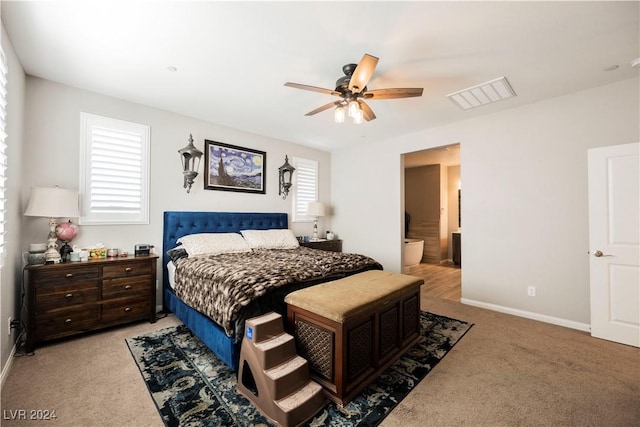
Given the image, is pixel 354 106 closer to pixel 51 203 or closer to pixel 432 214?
pixel 51 203

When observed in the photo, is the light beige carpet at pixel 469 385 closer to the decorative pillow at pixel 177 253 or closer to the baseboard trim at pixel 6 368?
the baseboard trim at pixel 6 368

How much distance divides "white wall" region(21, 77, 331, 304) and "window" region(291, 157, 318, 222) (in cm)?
41

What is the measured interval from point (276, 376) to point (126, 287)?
2.30m

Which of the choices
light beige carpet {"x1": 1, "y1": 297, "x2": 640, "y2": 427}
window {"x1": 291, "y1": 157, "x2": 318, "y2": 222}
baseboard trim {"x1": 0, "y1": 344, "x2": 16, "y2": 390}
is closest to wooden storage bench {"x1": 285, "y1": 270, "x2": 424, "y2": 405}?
light beige carpet {"x1": 1, "y1": 297, "x2": 640, "y2": 427}

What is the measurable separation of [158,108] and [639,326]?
5.98m

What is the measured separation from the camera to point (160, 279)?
3.63 metres

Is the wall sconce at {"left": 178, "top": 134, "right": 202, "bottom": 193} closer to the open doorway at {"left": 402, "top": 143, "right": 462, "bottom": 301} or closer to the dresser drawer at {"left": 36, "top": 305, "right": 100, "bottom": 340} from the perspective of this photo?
the dresser drawer at {"left": 36, "top": 305, "right": 100, "bottom": 340}

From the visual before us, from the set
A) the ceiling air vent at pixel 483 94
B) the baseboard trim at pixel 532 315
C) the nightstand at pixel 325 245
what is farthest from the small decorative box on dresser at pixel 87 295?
the baseboard trim at pixel 532 315

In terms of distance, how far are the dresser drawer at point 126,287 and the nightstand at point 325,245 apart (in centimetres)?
244

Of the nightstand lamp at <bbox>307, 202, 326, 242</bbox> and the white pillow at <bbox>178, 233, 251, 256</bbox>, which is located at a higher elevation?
the nightstand lamp at <bbox>307, 202, 326, 242</bbox>

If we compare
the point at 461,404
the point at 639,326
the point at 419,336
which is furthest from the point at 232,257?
the point at 639,326

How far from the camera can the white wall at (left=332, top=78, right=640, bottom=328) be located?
9.93 ft

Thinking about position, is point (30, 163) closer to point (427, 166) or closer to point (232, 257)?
point (232, 257)

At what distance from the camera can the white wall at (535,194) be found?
3.03 m
